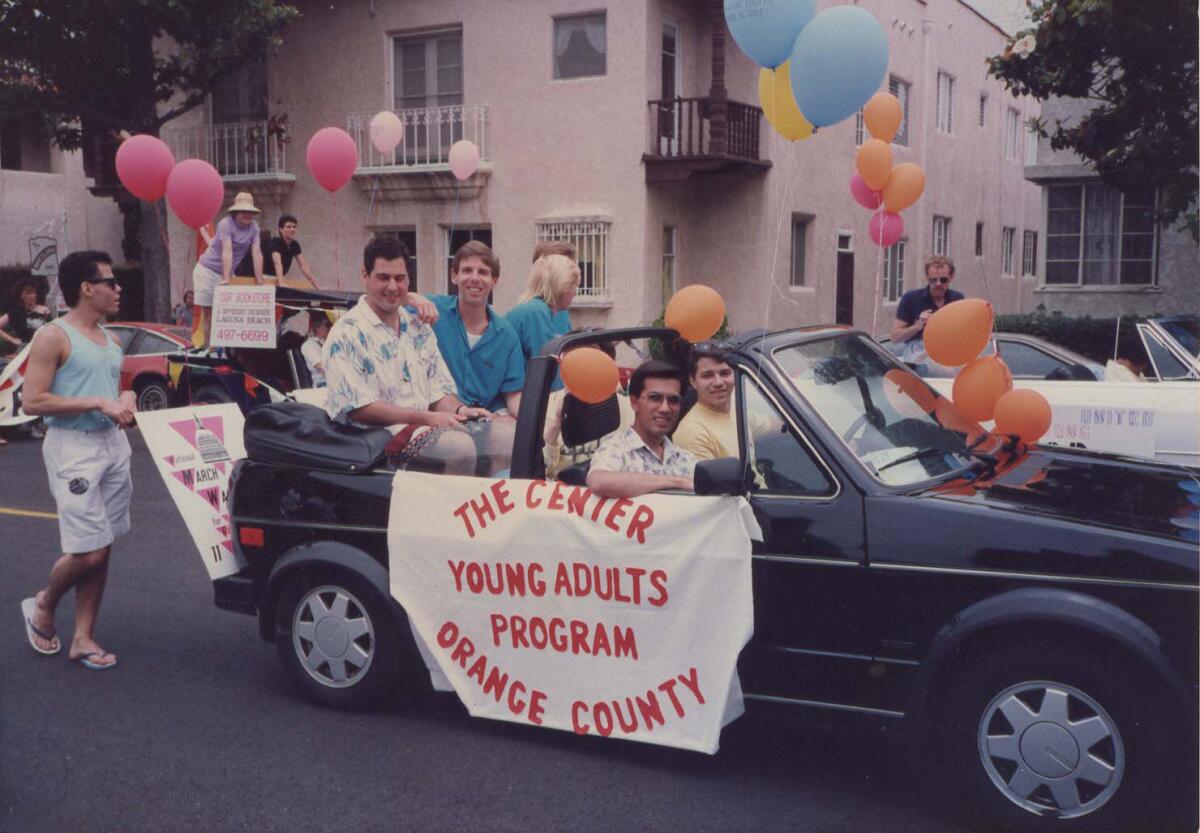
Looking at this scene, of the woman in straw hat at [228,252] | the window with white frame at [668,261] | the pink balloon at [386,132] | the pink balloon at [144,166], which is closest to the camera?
the pink balloon at [144,166]

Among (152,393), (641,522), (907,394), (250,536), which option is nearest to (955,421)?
(907,394)

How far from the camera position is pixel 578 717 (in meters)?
4.51

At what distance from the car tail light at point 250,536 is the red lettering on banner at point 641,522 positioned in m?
1.88

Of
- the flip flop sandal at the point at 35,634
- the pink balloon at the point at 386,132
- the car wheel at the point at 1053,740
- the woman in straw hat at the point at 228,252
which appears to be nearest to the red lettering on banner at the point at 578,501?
the car wheel at the point at 1053,740

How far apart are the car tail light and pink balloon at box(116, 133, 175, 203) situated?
19.2 feet

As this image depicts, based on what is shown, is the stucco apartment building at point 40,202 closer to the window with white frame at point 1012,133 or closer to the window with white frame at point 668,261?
the window with white frame at point 668,261

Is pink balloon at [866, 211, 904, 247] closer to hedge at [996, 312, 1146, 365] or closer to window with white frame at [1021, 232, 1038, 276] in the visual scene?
hedge at [996, 312, 1146, 365]

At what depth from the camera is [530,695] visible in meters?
4.61

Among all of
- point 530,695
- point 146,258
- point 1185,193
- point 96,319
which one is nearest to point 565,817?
point 530,695

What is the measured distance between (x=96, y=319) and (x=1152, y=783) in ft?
16.1

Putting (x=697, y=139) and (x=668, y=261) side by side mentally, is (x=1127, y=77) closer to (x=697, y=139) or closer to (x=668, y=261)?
(x=697, y=139)

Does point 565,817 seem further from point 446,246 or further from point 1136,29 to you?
point 446,246

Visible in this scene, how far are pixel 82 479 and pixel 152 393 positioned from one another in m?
10.1

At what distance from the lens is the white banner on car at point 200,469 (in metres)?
5.41
